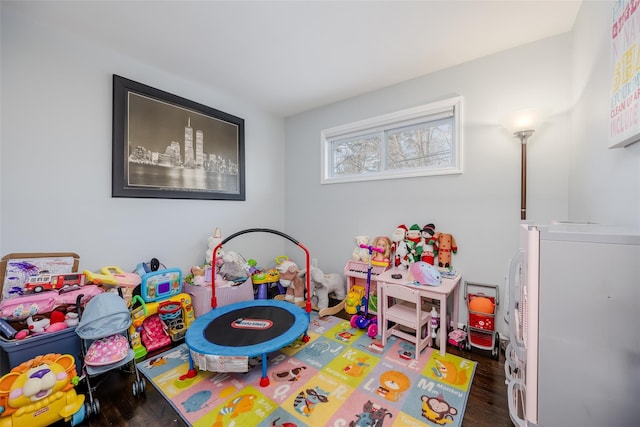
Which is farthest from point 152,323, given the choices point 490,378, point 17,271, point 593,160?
point 593,160

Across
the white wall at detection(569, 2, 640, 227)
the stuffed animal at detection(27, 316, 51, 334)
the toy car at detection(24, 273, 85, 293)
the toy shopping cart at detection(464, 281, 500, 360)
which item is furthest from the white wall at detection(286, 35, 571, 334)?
the stuffed animal at detection(27, 316, 51, 334)

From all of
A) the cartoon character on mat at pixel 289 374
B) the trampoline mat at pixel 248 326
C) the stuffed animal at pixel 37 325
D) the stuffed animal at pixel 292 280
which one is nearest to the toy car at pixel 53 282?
the stuffed animal at pixel 37 325

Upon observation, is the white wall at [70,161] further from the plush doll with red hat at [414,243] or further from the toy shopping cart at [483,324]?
the toy shopping cart at [483,324]

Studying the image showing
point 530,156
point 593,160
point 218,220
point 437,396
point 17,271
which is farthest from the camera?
point 218,220

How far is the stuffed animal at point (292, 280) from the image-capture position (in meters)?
3.05

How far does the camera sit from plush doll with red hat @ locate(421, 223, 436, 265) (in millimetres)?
2486

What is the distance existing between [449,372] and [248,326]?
5.24 feet

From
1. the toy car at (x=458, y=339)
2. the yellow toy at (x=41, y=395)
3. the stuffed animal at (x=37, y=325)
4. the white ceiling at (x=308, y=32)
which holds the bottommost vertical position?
the toy car at (x=458, y=339)

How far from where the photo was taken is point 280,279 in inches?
122

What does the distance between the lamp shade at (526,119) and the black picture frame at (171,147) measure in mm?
2902

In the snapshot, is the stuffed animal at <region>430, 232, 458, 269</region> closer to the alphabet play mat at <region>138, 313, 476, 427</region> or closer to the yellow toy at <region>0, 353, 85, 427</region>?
the alphabet play mat at <region>138, 313, 476, 427</region>

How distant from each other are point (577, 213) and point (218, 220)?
11.2 ft

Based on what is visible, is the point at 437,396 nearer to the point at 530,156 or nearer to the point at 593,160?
the point at 593,160

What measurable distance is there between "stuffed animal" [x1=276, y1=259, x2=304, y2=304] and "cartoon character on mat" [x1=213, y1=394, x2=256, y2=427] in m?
1.43
